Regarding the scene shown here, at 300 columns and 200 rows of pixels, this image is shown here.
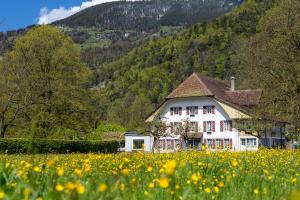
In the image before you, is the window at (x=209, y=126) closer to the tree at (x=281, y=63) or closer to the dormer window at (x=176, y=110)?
the dormer window at (x=176, y=110)

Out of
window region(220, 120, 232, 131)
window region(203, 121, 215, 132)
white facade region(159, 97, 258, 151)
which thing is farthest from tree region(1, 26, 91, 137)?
window region(220, 120, 232, 131)

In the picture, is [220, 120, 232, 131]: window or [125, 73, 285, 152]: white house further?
[220, 120, 232, 131]: window

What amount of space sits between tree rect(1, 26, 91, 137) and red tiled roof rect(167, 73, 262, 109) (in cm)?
1808

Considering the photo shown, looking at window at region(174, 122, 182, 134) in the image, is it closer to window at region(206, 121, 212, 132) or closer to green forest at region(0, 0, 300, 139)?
window at region(206, 121, 212, 132)

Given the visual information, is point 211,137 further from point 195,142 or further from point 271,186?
point 271,186

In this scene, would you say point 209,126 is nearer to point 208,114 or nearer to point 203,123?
point 203,123

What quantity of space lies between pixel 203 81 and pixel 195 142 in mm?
8154

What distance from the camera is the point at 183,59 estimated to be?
483ft

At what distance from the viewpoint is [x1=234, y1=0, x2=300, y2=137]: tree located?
127 feet

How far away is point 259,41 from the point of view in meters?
46.1

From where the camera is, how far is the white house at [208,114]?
59094 millimetres

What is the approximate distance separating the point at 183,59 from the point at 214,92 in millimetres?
86922

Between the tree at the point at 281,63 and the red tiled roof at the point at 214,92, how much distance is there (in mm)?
17541

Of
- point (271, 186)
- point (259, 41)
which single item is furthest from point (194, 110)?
point (271, 186)
